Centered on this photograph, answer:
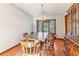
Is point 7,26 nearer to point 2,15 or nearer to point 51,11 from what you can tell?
point 2,15

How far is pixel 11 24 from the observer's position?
3.60 meters

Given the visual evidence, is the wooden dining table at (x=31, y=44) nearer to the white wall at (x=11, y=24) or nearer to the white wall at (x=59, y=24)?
the white wall at (x=11, y=24)

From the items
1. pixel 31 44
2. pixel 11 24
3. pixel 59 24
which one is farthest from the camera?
pixel 59 24

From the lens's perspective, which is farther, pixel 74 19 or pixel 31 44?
pixel 31 44

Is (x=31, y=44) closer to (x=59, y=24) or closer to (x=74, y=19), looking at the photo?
(x=74, y=19)

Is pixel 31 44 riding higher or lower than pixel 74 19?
lower

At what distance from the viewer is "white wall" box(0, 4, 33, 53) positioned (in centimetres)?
334

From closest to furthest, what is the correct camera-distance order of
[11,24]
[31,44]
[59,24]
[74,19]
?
[74,19]
[31,44]
[11,24]
[59,24]

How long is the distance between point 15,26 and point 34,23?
24.2 inches

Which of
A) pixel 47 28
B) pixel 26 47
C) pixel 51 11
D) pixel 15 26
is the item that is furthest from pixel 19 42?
pixel 51 11

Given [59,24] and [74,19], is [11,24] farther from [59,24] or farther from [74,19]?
[59,24]

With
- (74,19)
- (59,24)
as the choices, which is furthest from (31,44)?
(59,24)

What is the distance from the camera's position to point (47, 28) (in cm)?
391

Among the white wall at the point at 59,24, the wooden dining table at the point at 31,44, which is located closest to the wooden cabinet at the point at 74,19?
the wooden dining table at the point at 31,44
